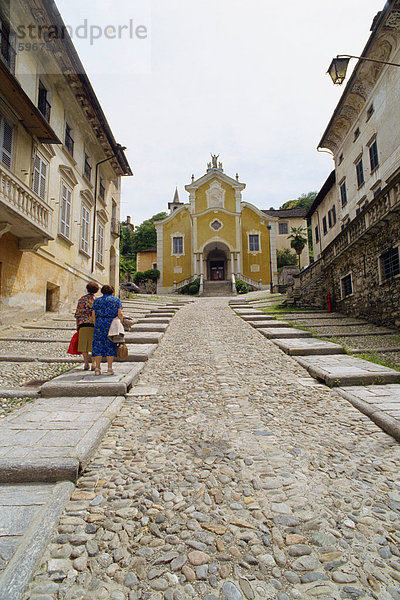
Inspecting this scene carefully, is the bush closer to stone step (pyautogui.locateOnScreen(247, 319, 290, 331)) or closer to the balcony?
stone step (pyautogui.locateOnScreen(247, 319, 290, 331))

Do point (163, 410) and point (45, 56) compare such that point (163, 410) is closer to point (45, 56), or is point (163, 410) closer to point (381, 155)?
point (45, 56)

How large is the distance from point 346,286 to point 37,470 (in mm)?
13703

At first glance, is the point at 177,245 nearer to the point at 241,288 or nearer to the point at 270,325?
the point at 241,288

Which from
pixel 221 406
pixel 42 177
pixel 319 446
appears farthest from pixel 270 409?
pixel 42 177

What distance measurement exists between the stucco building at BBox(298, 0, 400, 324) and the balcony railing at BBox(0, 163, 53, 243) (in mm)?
9448

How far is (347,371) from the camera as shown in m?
5.50

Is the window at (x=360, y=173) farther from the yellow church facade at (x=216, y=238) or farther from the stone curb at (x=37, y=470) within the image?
the stone curb at (x=37, y=470)

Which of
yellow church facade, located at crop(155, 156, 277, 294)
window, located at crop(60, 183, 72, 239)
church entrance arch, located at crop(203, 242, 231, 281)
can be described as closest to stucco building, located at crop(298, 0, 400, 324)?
window, located at crop(60, 183, 72, 239)

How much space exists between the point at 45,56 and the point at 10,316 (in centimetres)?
965

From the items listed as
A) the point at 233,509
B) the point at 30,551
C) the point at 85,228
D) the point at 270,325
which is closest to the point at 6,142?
the point at 85,228

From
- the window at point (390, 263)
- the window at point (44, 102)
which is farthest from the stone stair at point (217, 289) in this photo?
the window at point (44, 102)

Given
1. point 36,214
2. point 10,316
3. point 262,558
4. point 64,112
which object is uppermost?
point 64,112

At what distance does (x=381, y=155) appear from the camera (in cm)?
1540

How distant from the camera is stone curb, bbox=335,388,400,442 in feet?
11.0
